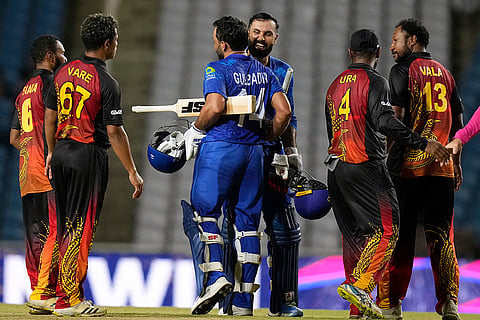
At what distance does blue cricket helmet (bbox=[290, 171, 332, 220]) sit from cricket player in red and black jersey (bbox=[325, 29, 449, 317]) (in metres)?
0.39

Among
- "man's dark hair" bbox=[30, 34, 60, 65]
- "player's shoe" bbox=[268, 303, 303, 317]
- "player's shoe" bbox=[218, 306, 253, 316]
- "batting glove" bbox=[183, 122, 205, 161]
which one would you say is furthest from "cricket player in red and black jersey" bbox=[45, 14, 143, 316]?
"player's shoe" bbox=[268, 303, 303, 317]

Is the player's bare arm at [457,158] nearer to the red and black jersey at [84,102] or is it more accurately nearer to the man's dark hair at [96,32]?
the red and black jersey at [84,102]

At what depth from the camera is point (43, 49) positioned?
6.04m

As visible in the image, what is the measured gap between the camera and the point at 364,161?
5156mm

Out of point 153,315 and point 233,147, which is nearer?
point 233,147

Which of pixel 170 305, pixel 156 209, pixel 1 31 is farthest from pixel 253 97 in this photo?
pixel 1 31

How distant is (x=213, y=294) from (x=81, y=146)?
1.46 metres

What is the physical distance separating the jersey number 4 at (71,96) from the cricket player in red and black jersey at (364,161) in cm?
183

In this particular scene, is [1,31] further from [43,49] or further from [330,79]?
[43,49]

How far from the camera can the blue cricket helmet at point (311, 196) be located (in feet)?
18.8

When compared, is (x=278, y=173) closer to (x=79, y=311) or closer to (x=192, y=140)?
(x=192, y=140)

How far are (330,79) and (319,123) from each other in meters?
0.92

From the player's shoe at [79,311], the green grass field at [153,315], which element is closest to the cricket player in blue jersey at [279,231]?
the green grass field at [153,315]

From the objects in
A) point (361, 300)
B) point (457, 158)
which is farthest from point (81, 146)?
point (457, 158)
